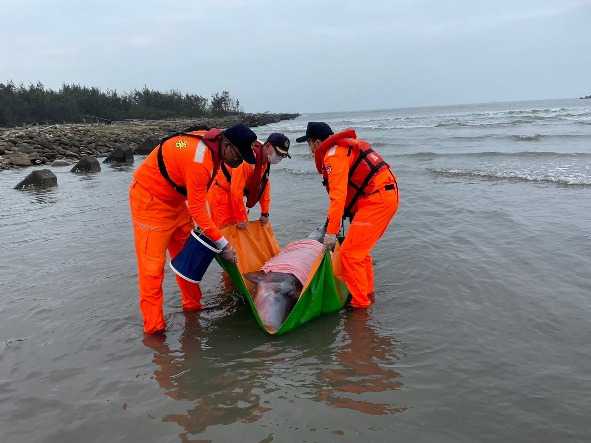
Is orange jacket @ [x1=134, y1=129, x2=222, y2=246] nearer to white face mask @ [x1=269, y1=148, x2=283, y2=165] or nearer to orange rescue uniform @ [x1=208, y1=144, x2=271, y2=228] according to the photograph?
white face mask @ [x1=269, y1=148, x2=283, y2=165]

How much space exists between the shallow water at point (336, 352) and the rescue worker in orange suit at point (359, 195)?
1.36 ft

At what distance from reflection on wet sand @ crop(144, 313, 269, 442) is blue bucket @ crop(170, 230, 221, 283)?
0.56 metres

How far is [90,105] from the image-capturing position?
2494 inches

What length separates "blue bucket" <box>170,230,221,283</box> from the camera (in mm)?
4508

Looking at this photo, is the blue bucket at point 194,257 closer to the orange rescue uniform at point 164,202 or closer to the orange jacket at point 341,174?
the orange rescue uniform at point 164,202

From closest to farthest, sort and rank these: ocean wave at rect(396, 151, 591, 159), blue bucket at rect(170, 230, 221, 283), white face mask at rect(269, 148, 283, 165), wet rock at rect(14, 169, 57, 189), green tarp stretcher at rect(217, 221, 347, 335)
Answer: green tarp stretcher at rect(217, 221, 347, 335), blue bucket at rect(170, 230, 221, 283), white face mask at rect(269, 148, 283, 165), wet rock at rect(14, 169, 57, 189), ocean wave at rect(396, 151, 591, 159)

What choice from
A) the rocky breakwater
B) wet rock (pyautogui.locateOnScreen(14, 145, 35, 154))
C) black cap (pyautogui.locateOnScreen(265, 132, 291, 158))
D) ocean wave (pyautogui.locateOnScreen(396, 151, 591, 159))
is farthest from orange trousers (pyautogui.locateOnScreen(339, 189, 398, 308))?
wet rock (pyautogui.locateOnScreen(14, 145, 35, 154))

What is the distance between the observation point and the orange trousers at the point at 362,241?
194 inches

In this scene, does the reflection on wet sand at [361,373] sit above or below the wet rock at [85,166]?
below

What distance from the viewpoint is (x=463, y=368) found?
369 centimetres

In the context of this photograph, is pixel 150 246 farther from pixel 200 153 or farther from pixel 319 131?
pixel 319 131

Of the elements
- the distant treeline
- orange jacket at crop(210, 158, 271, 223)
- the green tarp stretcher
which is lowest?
the green tarp stretcher

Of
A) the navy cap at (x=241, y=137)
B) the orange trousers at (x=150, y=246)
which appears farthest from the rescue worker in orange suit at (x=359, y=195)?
the orange trousers at (x=150, y=246)

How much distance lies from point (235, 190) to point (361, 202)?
5.42 ft
